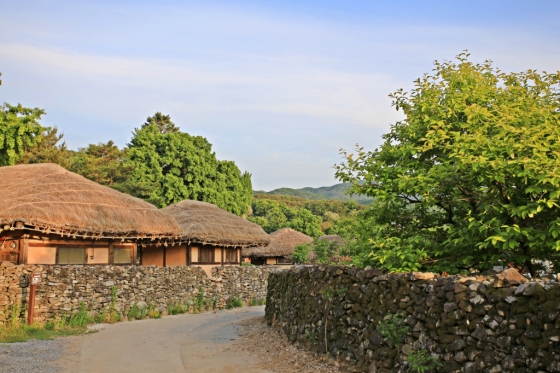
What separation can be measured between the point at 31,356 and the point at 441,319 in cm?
825

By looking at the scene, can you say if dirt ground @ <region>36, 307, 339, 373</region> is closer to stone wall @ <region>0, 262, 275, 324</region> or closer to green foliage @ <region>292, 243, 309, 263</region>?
stone wall @ <region>0, 262, 275, 324</region>

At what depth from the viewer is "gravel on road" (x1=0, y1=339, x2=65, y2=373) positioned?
912 cm

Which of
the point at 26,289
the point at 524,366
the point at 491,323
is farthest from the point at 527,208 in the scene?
the point at 26,289

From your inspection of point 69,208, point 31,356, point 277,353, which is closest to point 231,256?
point 69,208

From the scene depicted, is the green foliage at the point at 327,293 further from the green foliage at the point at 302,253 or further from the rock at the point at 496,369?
the green foliage at the point at 302,253

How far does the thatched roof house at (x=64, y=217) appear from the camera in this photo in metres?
16.5

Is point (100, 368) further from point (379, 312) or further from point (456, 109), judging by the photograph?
point (456, 109)

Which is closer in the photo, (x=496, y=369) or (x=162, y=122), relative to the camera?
(x=496, y=369)

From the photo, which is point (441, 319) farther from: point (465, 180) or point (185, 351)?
point (185, 351)

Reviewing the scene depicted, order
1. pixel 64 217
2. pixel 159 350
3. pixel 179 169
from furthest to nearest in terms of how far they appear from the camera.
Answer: pixel 179 169, pixel 64 217, pixel 159 350

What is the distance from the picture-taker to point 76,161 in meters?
36.5

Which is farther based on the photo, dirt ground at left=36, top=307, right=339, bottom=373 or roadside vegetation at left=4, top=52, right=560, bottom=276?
dirt ground at left=36, top=307, right=339, bottom=373

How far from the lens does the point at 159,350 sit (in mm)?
11328

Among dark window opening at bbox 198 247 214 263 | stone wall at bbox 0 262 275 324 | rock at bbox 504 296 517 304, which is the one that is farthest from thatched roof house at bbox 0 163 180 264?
rock at bbox 504 296 517 304
